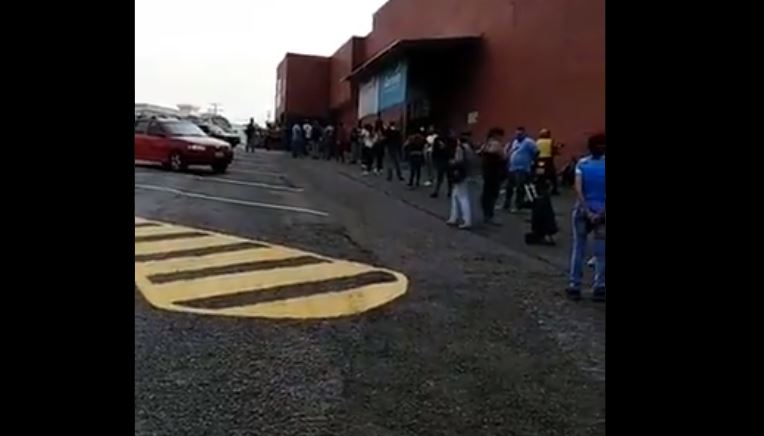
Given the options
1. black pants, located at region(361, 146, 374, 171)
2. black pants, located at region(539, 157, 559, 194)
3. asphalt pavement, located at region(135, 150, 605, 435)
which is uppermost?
black pants, located at region(361, 146, 374, 171)

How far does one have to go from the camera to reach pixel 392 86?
31.3 meters

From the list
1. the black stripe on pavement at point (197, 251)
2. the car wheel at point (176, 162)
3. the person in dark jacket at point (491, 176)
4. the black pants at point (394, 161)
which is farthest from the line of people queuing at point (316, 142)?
the black stripe on pavement at point (197, 251)

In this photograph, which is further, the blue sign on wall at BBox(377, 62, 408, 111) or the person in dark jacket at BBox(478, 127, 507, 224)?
the blue sign on wall at BBox(377, 62, 408, 111)

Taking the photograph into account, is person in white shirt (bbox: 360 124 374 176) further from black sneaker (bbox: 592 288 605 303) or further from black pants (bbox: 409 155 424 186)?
black sneaker (bbox: 592 288 605 303)

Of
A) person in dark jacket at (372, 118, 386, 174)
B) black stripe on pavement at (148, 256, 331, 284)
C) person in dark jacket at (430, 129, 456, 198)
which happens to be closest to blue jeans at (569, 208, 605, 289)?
black stripe on pavement at (148, 256, 331, 284)

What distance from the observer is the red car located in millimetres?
24531

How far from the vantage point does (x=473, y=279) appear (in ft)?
32.1

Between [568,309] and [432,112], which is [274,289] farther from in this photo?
[432,112]

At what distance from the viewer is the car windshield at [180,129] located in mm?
24875

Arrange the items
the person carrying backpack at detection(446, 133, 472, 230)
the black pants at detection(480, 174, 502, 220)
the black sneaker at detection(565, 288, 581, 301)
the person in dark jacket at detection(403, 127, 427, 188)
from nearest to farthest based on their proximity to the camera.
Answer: the black sneaker at detection(565, 288, 581, 301)
the person carrying backpack at detection(446, 133, 472, 230)
the black pants at detection(480, 174, 502, 220)
the person in dark jacket at detection(403, 127, 427, 188)

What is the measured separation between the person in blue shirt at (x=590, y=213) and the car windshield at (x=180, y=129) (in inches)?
697

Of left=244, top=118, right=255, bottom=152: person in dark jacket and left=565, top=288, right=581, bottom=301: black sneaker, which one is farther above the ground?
left=244, top=118, right=255, bottom=152: person in dark jacket

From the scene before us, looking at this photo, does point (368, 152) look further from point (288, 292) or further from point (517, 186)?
point (288, 292)
